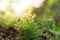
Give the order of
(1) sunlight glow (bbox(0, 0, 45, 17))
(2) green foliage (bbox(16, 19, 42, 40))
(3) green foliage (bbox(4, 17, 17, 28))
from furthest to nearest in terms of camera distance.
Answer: (1) sunlight glow (bbox(0, 0, 45, 17)) → (3) green foliage (bbox(4, 17, 17, 28)) → (2) green foliage (bbox(16, 19, 42, 40))

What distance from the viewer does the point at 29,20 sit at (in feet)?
8.68

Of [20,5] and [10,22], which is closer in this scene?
[10,22]

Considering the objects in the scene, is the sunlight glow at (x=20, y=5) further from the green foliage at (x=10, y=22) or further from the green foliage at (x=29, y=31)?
the green foliage at (x=29, y=31)

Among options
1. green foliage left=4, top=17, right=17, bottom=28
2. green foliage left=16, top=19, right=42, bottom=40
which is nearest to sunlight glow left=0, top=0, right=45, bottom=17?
green foliage left=4, top=17, right=17, bottom=28

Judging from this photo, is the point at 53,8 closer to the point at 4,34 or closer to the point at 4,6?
the point at 4,6

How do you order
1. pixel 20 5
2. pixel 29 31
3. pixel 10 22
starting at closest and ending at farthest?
pixel 29 31 → pixel 10 22 → pixel 20 5

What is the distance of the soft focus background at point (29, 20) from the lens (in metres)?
2.64

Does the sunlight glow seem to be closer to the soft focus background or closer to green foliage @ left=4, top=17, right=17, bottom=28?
the soft focus background

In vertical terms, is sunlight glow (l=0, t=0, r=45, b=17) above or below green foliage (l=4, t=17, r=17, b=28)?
above

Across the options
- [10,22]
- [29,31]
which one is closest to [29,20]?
[29,31]

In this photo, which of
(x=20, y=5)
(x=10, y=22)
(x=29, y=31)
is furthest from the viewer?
(x=20, y=5)

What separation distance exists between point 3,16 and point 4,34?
0.69 metres

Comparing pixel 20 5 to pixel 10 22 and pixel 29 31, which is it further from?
pixel 29 31

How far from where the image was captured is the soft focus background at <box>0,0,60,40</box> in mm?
2636
